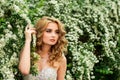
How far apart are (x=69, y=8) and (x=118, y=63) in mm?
1512

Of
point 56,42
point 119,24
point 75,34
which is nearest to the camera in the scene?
point 56,42

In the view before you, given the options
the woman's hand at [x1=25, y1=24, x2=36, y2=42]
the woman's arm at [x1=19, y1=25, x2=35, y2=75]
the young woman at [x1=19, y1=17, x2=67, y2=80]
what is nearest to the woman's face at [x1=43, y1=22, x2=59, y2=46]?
the young woman at [x1=19, y1=17, x2=67, y2=80]

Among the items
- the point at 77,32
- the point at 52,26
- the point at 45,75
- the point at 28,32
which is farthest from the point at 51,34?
the point at 77,32

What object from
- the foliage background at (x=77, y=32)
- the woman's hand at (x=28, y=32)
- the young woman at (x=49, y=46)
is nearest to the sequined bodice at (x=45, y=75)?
the young woman at (x=49, y=46)

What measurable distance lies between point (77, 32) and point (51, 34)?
1.64 meters

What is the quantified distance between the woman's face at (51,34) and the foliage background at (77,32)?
243mm

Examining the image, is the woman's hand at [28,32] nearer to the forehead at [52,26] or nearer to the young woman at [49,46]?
the young woman at [49,46]

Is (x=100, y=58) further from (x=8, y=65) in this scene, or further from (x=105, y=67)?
(x=8, y=65)

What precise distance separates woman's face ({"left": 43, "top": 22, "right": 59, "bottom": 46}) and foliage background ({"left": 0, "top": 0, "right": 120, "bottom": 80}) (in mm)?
243

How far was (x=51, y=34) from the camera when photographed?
507cm

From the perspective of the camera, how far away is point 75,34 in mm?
6488

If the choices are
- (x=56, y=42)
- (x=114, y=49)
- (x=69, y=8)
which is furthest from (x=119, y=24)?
(x=56, y=42)

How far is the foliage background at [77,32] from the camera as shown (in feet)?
16.4

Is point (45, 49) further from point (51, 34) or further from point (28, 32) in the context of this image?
point (28, 32)
